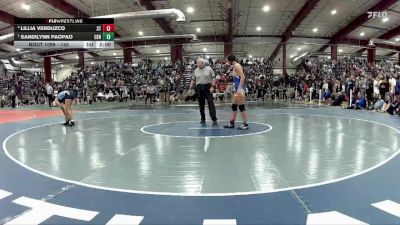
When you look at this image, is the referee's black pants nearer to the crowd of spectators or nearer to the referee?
the referee

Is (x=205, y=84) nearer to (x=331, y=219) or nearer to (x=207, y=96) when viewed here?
(x=207, y=96)

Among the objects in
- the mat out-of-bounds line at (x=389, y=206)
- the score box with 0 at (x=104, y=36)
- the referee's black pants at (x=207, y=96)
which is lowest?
the mat out-of-bounds line at (x=389, y=206)

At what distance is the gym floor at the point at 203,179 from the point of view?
8.48 feet

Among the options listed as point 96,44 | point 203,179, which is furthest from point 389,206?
point 96,44

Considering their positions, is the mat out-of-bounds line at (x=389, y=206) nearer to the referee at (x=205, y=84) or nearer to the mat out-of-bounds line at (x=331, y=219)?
the mat out-of-bounds line at (x=331, y=219)

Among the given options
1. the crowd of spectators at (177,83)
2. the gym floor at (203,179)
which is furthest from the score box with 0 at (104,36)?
the gym floor at (203,179)

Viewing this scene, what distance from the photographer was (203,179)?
11.6 ft

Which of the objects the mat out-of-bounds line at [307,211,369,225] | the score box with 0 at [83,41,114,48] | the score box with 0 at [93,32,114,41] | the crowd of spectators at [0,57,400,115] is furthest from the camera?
the crowd of spectators at [0,57,400,115]

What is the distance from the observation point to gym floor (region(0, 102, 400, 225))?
2.59m

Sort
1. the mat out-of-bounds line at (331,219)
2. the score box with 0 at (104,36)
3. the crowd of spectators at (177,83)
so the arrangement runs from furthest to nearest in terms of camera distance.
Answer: the crowd of spectators at (177,83) < the score box with 0 at (104,36) < the mat out-of-bounds line at (331,219)

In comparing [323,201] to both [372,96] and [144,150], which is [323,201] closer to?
[144,150]

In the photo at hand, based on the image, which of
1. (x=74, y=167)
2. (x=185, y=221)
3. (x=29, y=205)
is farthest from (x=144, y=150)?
(x=185, y=221)
